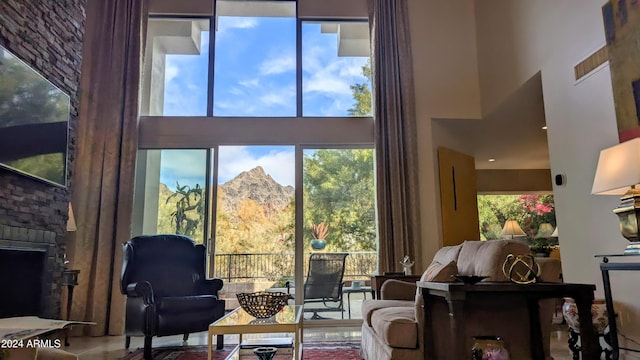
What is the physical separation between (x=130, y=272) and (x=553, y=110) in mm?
4307

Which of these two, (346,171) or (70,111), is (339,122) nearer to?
(346,171)

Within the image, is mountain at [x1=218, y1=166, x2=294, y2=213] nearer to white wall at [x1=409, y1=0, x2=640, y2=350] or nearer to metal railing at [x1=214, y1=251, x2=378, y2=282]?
metal railing at [x1=214, y1=251, x2=378, y2=282]

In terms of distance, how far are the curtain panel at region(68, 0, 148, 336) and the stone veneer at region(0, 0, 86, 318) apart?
1.01 meters

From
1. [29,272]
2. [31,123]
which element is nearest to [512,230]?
[29,272]

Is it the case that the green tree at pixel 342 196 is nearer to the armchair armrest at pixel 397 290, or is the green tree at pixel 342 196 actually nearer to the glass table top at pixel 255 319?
the armchair armrest at pixel 397 290

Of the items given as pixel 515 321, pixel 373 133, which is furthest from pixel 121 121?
pixel 515 321

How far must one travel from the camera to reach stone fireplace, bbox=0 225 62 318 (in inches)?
124

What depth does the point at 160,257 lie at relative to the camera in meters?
4.26

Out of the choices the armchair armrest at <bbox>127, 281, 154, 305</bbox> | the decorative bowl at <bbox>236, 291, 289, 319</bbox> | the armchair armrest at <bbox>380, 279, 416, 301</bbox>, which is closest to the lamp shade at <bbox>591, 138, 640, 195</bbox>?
the armchair armrest at <bbox>380, 279, 416, 301</bbox>

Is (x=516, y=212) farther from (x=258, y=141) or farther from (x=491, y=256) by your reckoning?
(x=491, y=256)

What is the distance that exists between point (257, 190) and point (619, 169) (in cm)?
400

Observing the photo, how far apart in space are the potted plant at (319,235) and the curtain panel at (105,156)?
2.24 meters

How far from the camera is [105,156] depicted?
5.11 meters

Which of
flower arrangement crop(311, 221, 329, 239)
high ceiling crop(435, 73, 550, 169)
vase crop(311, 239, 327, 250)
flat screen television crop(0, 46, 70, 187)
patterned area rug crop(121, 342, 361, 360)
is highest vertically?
high ceiling crop(435, 73, 550, 169)
